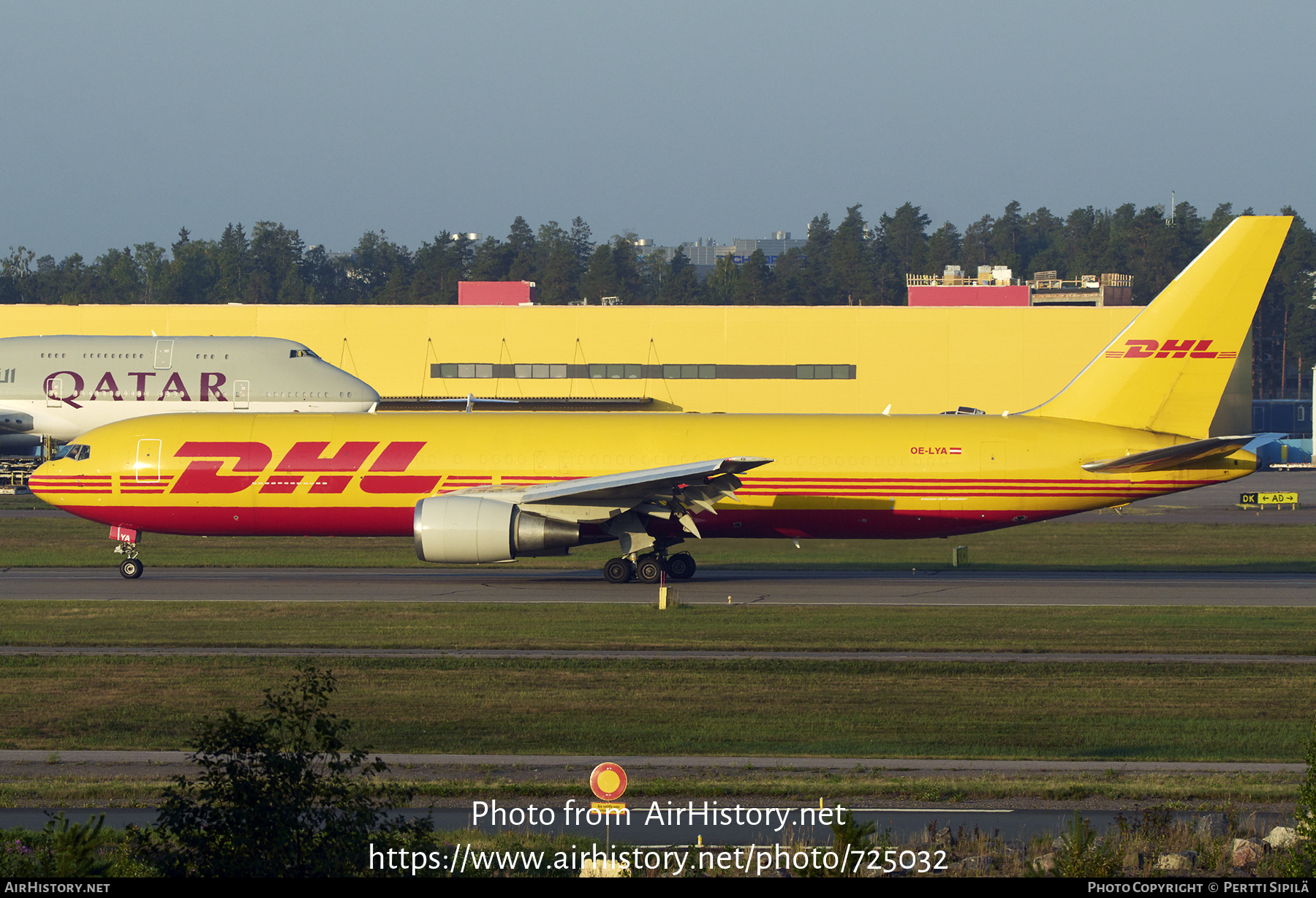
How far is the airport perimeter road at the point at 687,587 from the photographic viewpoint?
107 feet

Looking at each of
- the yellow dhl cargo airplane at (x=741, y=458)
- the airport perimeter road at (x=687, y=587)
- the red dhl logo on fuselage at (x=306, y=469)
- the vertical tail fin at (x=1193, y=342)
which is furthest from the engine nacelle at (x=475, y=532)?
the vertical tail fin at (x=1193, y=342)

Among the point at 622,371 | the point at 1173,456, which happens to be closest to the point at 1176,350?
the point at 1173,456

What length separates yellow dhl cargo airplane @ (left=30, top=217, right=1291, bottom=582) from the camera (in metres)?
36.6

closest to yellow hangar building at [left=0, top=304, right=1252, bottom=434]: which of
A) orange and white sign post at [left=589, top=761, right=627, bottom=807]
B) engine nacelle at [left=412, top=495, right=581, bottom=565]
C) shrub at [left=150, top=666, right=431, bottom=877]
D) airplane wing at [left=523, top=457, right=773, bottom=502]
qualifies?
airplane wing at [left=523, top=457, right=773, bottom=502]

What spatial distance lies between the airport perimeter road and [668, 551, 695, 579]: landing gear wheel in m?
0.55

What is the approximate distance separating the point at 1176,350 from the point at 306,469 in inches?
976

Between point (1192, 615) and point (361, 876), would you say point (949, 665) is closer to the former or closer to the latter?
point (1192, 615)

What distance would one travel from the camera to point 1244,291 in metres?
37.1

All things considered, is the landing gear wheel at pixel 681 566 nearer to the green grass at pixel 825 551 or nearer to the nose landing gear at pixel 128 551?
the green grass at pixel 825 551

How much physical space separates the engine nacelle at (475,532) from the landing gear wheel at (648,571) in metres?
2.97

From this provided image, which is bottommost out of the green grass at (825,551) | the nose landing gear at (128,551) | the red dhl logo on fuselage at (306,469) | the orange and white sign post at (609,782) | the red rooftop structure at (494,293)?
the green grass at (825,551)

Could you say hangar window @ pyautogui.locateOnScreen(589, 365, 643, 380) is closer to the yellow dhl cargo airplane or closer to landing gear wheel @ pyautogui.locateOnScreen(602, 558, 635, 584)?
the yellow dhl cargo airplane

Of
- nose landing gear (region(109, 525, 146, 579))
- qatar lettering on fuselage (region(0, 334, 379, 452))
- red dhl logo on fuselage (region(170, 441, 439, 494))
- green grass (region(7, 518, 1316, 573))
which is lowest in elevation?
green grass (region(7, 518, 1316, 573))

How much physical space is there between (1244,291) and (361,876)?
3388 centimetres
